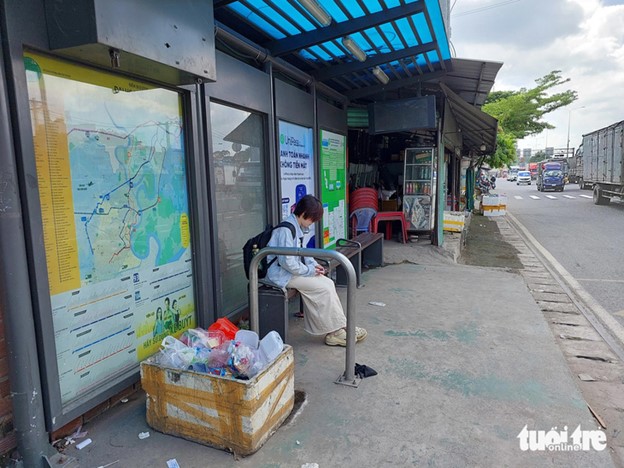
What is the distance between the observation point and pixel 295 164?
530 centimetres

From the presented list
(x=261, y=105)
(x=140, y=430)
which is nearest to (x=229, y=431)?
(x=140, y=430)

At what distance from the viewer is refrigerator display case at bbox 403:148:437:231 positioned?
8898 millimetres

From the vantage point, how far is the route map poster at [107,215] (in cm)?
234

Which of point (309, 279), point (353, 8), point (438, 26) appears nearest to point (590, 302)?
point (438, 26)

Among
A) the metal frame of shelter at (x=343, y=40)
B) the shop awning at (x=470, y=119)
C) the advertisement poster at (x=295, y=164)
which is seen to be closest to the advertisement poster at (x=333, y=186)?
the advertisement poster at (x=295, y=164)

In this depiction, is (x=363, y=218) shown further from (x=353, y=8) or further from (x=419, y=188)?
(x=353, y=8)

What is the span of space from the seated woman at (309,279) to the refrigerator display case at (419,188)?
568cm

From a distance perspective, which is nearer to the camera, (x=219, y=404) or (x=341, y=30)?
(x=219, y=404)

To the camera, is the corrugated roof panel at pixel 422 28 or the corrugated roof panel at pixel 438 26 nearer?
the corrugated roof panel at pixel 438 26

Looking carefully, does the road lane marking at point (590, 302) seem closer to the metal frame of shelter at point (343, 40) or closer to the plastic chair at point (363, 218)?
the plastic chair at point (363, 218)
